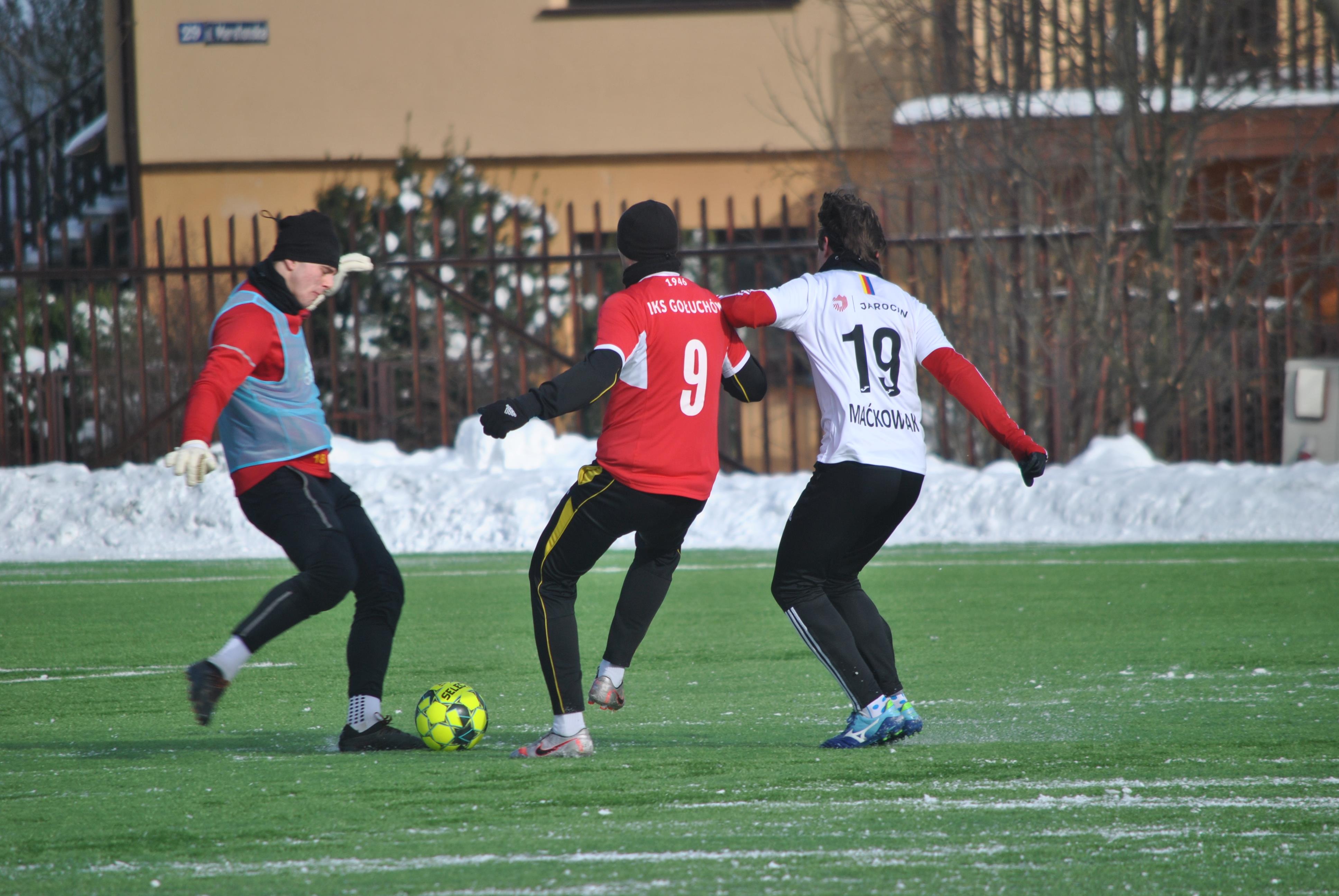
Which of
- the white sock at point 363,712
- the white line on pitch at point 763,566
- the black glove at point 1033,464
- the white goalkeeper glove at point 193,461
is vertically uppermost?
the white goalkeeper glove at point 193,461

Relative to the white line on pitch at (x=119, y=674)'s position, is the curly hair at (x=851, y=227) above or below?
above

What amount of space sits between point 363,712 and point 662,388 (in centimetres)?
155

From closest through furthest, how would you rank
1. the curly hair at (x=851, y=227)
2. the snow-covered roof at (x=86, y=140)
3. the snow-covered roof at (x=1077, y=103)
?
the curly hair at (x=851, y=227)
the snow-covered roof at (x=1077, y=103)
the snow-covered roof at (x=86, y=140)

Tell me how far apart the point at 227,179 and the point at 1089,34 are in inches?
430

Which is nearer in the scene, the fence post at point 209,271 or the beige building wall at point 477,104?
the fence post at point 209,271

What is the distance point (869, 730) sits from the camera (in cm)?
525

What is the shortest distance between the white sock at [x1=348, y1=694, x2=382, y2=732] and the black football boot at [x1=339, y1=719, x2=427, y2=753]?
0.04 ft

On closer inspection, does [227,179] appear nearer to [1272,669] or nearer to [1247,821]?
[1272,669]

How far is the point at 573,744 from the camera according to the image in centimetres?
514

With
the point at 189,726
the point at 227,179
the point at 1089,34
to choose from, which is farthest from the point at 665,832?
the point at 227,179

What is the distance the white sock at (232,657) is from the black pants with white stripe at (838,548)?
1.77 metres

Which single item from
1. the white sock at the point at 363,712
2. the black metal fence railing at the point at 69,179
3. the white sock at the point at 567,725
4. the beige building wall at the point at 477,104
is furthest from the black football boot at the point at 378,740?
the black metal fence railing at the point at 69,179

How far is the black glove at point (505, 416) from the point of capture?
4.74 meters

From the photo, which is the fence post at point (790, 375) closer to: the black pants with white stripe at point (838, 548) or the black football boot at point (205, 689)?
the black pants with white stripe at point (838, 548)
